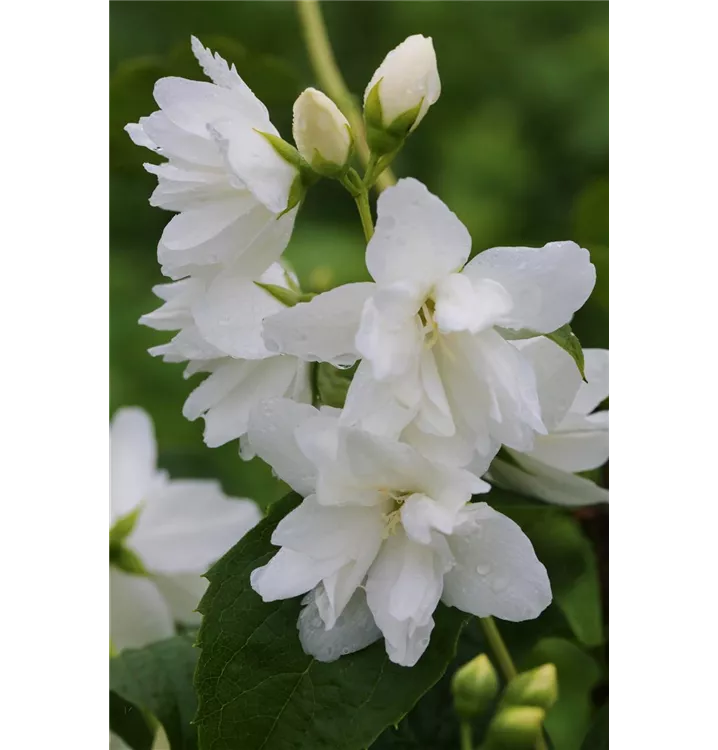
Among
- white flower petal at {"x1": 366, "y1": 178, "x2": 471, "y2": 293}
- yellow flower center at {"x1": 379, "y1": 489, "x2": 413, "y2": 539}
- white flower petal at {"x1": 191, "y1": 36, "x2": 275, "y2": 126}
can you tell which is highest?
white flower petal at {"x1": 191, "y1": 36, "x2": 275, "y2": 126}

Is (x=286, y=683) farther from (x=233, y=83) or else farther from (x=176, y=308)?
(x=233, y=83)

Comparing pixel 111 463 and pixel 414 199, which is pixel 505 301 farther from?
pixel 111 463

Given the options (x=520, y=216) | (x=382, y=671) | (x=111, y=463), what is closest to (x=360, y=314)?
(x=382, y=671)


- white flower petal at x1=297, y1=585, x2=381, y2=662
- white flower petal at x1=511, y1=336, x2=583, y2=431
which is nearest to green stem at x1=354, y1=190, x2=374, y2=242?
white flower petal at x1=511, y1=336, x2=583, y2=431

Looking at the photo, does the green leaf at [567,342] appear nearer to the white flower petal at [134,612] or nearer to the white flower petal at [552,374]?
the white flower petal at [552,374]

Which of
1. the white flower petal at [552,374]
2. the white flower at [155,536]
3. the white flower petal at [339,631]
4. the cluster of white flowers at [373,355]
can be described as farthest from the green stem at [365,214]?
the white flower at [155,536]

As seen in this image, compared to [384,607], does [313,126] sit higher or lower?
higher

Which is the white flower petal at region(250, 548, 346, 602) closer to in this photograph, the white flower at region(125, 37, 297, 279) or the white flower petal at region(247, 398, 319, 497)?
the white flower petal at region(247, 398, 319, 497)
